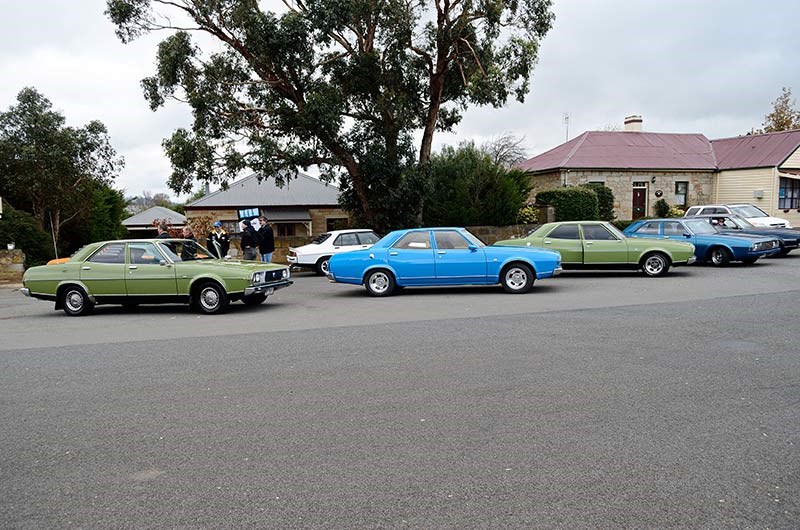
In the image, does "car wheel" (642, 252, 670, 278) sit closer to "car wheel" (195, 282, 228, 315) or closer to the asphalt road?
the asphalt road

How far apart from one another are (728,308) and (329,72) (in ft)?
49.4

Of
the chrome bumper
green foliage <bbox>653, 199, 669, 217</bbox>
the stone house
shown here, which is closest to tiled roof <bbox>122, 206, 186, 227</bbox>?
the stone house

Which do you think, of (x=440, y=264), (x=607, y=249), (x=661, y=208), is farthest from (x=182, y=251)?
(x=661, y=208)

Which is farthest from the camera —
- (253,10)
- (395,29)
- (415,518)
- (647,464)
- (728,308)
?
(395,29)

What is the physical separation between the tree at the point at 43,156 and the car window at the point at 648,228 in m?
24.1

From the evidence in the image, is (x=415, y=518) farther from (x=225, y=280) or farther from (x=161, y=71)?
(x=161, y=71)

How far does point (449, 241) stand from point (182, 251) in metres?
5.43

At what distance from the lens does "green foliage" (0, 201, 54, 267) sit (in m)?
21.3

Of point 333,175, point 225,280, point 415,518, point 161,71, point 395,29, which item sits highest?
point 395,29

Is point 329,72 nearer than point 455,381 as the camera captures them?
No

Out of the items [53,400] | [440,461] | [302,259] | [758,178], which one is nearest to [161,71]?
[302,259]

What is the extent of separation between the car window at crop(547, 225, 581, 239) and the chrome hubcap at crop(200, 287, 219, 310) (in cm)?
856

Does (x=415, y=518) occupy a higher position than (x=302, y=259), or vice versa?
(x=302, y=259)

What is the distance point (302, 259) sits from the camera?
19266mm
